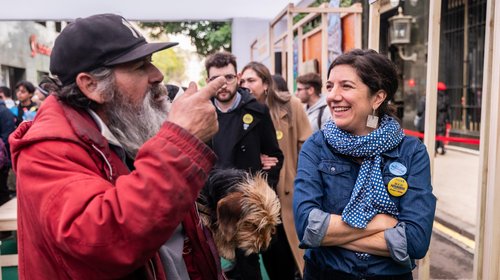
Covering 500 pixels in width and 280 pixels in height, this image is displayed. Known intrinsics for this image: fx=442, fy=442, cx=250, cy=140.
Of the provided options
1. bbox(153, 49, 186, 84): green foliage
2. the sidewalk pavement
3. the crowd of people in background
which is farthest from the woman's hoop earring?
bbox(153, 49, 186, 84): green foliage

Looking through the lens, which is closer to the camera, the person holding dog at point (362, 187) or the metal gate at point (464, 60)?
the person holding dog at point (362, 187)

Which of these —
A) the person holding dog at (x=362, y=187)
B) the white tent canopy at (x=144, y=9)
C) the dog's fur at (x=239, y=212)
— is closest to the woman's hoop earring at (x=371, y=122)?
the person holding dog at (x=362, y=187)

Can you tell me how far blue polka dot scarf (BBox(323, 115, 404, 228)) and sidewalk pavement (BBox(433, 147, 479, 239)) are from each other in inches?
160

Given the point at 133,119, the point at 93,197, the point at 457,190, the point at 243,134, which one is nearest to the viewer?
the point at 93,197

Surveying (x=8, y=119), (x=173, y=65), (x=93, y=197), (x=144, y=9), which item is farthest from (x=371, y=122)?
(x=173, y=65)

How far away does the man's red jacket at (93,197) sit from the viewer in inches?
39.2

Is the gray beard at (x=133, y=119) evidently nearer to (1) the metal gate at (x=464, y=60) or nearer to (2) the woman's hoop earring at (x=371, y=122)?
(2) the woman's hoop earring at (x=371, y=122)

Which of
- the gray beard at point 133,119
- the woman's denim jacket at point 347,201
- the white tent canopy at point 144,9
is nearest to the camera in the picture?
the gray beard at point 133,119

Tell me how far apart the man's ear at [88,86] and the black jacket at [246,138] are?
2019 millimetres

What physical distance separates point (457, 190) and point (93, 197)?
7.62m

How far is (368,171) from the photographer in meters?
1.89

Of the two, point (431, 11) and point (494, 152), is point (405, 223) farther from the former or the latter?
point (431, 11)

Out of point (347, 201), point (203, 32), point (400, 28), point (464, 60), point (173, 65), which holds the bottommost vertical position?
point (347, 201)

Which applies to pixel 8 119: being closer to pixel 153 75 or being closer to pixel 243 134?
pixel 243 134
